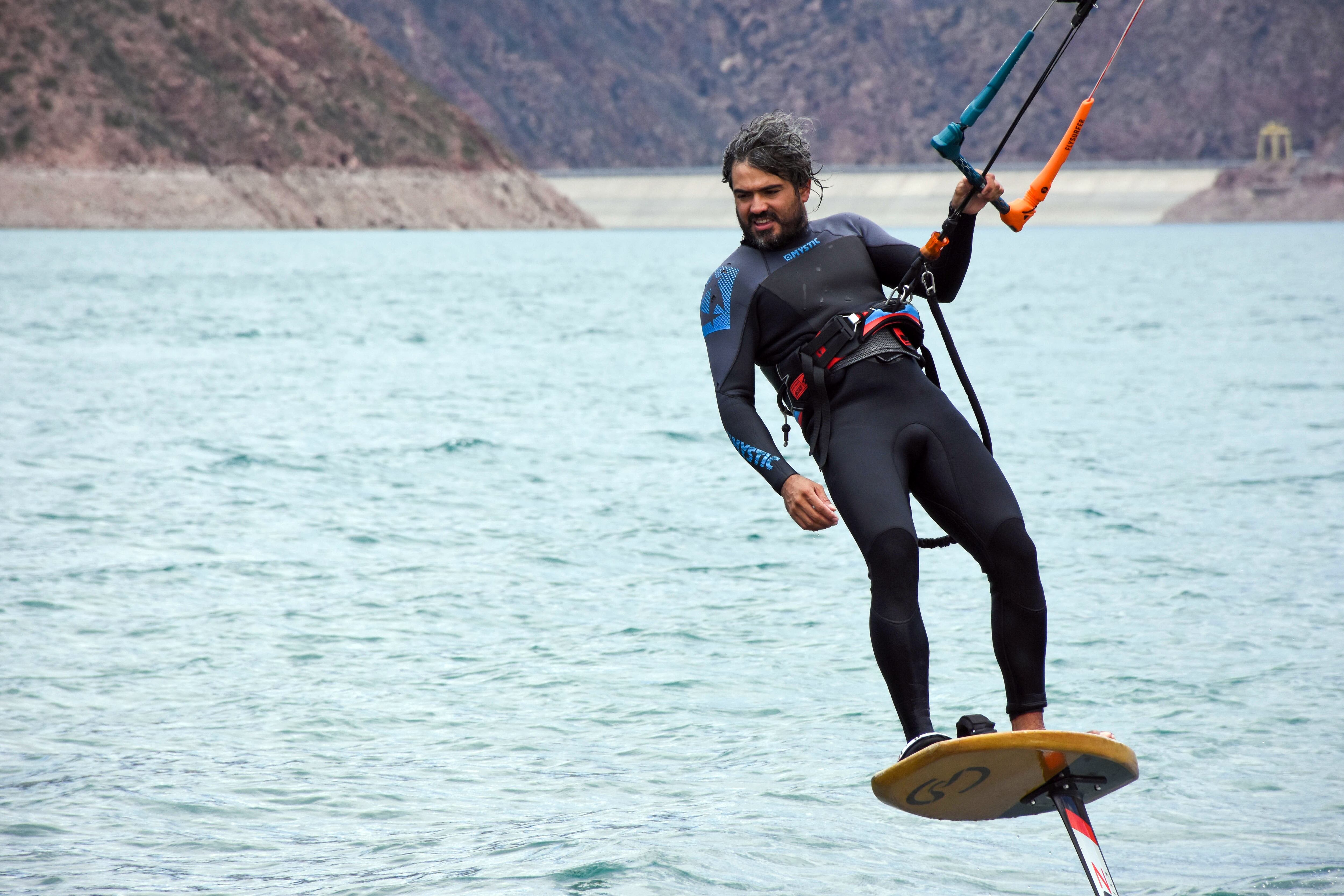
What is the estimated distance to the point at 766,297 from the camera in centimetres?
641

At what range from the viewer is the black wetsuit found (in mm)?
5895

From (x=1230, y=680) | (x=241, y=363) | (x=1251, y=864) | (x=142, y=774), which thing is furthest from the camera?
(x=241, y=363)

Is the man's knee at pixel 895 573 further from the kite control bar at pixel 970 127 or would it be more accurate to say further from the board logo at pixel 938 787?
the kite control bar at pixel 970 127

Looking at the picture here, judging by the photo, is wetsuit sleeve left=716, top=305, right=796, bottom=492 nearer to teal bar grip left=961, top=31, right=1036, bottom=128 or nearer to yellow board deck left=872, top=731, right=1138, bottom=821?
teal bar grip left=961, top=31, right=1036, bottom=128

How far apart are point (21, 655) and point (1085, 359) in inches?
1112

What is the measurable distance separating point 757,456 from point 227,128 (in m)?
117

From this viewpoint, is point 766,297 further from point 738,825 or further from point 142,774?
point 142,774

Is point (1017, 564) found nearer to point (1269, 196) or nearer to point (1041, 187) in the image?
point (1041, 187)

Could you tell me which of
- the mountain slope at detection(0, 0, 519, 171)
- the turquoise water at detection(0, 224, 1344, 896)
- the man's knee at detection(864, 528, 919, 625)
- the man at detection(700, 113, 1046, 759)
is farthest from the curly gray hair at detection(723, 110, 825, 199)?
the mountain slope at detection(0, 0, 519, 171)

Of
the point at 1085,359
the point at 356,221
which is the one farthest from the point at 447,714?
the point at 356,221

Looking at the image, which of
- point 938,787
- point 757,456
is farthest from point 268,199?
point 938,787

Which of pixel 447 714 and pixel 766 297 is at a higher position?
pixel 766 297

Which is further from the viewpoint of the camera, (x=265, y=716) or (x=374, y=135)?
(x=374, y=135)

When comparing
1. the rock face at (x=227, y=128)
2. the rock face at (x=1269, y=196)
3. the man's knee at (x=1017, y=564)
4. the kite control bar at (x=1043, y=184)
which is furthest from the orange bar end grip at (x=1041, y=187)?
the rock face at (x=1269, y=196)
